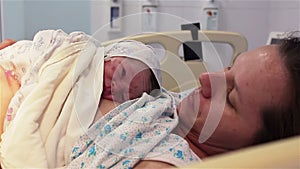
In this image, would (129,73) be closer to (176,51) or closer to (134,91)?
(134,91)

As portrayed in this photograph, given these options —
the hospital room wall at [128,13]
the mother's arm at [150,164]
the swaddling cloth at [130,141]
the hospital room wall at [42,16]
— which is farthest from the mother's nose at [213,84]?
the hospital room wall at [42,16]

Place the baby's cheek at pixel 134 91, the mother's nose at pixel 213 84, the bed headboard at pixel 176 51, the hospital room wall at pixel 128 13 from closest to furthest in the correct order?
1. the mother's nose at pixel 213 84
2. the baby's cheek at pixel 134 91
3. the bed headboard at pixel 176 51
4. the hospital room wall at pixel 128 13

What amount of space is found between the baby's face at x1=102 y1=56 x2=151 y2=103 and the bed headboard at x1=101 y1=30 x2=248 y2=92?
25cm

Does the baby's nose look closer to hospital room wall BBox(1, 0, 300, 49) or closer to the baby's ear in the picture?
the baby's ear

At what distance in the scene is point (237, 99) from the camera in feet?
2.91

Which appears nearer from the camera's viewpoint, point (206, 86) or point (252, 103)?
point (252, 103)

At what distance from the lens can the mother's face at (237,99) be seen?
0.83 m

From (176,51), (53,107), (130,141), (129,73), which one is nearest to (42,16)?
(176,51)

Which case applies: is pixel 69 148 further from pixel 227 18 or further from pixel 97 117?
pixel 227 18

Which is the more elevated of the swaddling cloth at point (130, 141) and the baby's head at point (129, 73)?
the baby's head at point (129, 73)

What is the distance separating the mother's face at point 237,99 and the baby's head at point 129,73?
148mm

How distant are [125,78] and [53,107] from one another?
0.79 feet

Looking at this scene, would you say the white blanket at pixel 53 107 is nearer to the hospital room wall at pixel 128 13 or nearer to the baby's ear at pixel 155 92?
the baby's ear at pixel 155 92

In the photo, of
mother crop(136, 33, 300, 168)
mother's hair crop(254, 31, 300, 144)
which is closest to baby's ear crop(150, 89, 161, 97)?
mother crop(136, 33, 300, 168)
